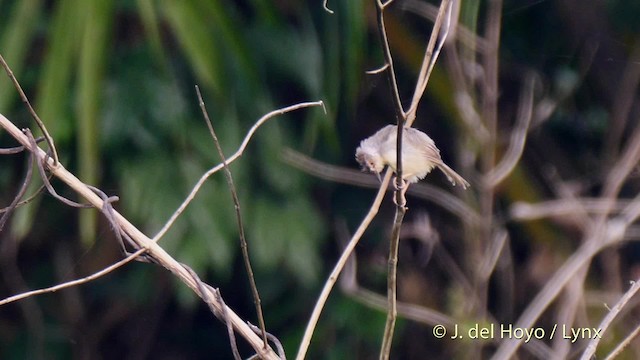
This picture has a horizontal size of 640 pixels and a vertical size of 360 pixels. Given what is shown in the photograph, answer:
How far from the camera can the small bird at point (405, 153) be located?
2.47 m

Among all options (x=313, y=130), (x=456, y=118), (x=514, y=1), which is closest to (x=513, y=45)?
(x=514, y=1)

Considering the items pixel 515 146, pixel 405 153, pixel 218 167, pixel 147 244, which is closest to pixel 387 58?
pixel 218 167

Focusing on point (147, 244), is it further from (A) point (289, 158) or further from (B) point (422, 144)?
(A) point (289, 158)

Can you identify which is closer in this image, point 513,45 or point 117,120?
point 117,120

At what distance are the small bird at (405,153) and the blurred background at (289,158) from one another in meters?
0.43

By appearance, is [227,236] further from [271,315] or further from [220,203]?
[271,315]

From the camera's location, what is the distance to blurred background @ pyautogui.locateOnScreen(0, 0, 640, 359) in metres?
3.08

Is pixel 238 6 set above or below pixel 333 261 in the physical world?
above

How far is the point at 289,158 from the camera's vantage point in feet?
10.9

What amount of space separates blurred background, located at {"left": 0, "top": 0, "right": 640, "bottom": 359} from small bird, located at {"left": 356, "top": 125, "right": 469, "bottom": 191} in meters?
0.43

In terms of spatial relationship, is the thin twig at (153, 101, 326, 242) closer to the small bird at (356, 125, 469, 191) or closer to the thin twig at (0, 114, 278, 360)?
the thin twig at (0, 114, 278, 360)

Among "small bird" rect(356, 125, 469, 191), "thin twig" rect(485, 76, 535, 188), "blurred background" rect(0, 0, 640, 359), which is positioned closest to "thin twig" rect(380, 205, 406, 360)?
"small bird" rect(356, 125, 469, 191)

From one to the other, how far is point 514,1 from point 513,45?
23cm

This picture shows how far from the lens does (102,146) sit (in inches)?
126
